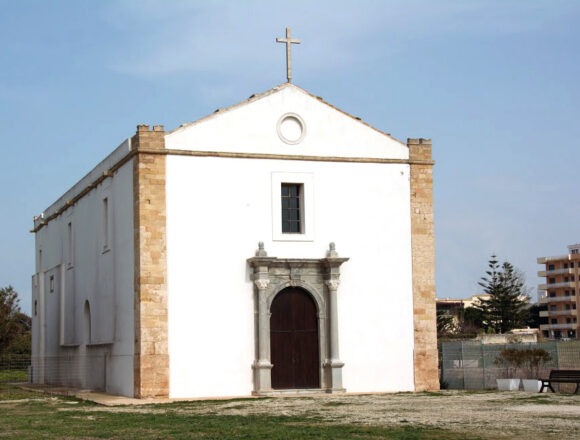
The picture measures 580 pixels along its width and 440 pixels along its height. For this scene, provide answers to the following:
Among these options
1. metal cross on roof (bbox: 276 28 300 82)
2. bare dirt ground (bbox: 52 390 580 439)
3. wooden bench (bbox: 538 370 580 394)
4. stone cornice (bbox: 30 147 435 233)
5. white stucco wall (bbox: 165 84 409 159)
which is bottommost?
bare dirt ground (bbox: 52 390 580 439)

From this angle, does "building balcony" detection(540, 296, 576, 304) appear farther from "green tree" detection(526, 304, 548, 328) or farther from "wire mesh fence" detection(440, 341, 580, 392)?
"wire mesh fence" detection(440, 341, 580, 392)

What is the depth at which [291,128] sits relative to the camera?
25.3 meters

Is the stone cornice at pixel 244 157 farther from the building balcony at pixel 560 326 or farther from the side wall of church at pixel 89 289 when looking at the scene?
the building balcony at pixel 560 326

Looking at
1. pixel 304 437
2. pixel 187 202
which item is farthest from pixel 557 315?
pixel 304 437

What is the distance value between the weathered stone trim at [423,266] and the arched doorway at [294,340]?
114 inches

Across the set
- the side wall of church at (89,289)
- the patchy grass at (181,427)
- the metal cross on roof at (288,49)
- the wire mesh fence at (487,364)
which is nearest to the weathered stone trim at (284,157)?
the side wall of church at (89,289)

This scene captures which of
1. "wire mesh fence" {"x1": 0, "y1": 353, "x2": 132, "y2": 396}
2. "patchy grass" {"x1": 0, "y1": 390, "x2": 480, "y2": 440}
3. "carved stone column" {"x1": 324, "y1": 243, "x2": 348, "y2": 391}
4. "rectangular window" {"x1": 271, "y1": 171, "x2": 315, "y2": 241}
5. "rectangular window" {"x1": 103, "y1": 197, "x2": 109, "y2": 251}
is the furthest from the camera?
"rectangular window" {"x1": 103, "y1": 197, "x2": 109, "y2": 251}

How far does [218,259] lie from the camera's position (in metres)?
24.0

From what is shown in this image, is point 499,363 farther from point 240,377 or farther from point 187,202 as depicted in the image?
point 187,202

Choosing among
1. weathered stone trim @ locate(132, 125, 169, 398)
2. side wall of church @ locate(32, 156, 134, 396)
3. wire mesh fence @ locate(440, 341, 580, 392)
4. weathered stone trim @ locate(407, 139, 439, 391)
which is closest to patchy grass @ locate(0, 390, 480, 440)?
weathered stone trim @ locate(132, 125, 169, 398)

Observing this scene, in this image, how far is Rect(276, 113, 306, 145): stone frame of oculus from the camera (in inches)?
989

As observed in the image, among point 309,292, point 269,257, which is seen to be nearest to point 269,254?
point 269,257

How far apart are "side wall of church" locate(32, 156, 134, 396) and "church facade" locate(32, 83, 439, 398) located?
0.13m

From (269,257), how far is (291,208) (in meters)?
1.76
